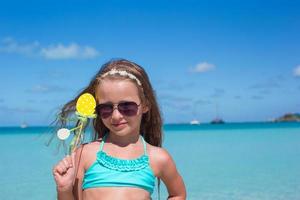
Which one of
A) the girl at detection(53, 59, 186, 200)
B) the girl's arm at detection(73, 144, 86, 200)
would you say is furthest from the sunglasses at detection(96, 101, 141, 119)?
the girl's arm at detection(73, 144, 86, 200)

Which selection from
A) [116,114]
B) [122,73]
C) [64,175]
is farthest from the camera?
[122,73]

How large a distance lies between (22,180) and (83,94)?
9909 millimetres

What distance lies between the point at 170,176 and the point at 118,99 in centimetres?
58

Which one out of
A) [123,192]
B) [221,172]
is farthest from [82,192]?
[221,172]

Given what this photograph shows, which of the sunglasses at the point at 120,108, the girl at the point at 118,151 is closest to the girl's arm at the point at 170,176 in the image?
the girl at the point at 118,151

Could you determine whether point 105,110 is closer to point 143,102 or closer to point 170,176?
point 143,102

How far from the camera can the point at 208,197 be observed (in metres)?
9.42

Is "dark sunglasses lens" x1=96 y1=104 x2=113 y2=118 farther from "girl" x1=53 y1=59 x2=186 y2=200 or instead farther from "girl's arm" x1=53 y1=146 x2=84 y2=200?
"girl's arm" x1=53 y1=146 x2=84 y2=200

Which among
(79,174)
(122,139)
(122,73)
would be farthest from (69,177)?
(122,73)

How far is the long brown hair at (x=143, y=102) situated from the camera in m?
3.08

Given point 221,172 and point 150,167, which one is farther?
point 221,172

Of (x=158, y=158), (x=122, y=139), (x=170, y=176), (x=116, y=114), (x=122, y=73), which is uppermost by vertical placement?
(x=122, y=73)

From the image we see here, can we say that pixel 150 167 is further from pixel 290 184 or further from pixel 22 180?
pixel 22 180

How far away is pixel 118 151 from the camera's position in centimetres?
303
